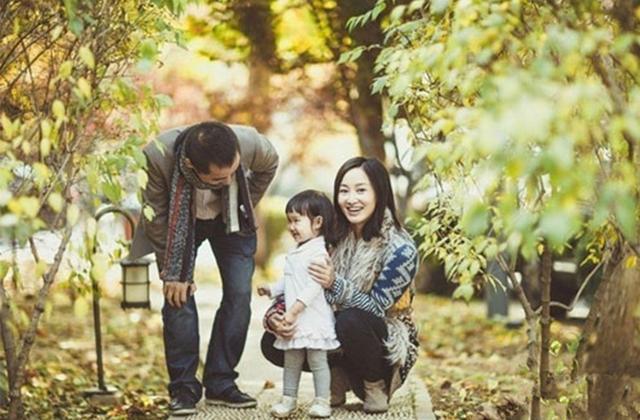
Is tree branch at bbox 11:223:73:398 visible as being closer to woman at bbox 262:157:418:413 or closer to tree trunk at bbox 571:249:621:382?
woman at bbox 262:157:418:413

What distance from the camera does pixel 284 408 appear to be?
4.98 metres

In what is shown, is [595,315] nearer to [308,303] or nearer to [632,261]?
[632,261]

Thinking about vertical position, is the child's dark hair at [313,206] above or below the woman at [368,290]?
above

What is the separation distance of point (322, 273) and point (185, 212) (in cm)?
71

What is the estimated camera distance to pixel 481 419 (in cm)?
536

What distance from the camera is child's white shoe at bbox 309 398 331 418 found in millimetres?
4883

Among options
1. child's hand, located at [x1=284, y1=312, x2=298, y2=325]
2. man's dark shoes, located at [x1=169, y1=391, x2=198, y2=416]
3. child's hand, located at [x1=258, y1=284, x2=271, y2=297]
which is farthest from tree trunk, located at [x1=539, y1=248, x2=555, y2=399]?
man's dark shoes, located at [x1=169, y1=391, x2=198, y2=416]

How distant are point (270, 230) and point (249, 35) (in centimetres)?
787

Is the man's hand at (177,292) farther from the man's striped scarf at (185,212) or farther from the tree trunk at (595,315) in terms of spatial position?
the tree trunk at (595,315)

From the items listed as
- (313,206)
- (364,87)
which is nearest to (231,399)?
(313,206)

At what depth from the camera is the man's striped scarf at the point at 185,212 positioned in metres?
5.02

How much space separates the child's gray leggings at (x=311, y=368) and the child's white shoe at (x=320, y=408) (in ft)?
0.07

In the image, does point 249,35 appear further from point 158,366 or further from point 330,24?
point 158,366

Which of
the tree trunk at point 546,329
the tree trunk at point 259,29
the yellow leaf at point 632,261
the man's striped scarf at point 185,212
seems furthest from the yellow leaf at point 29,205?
the tree trunk at point 259,29
